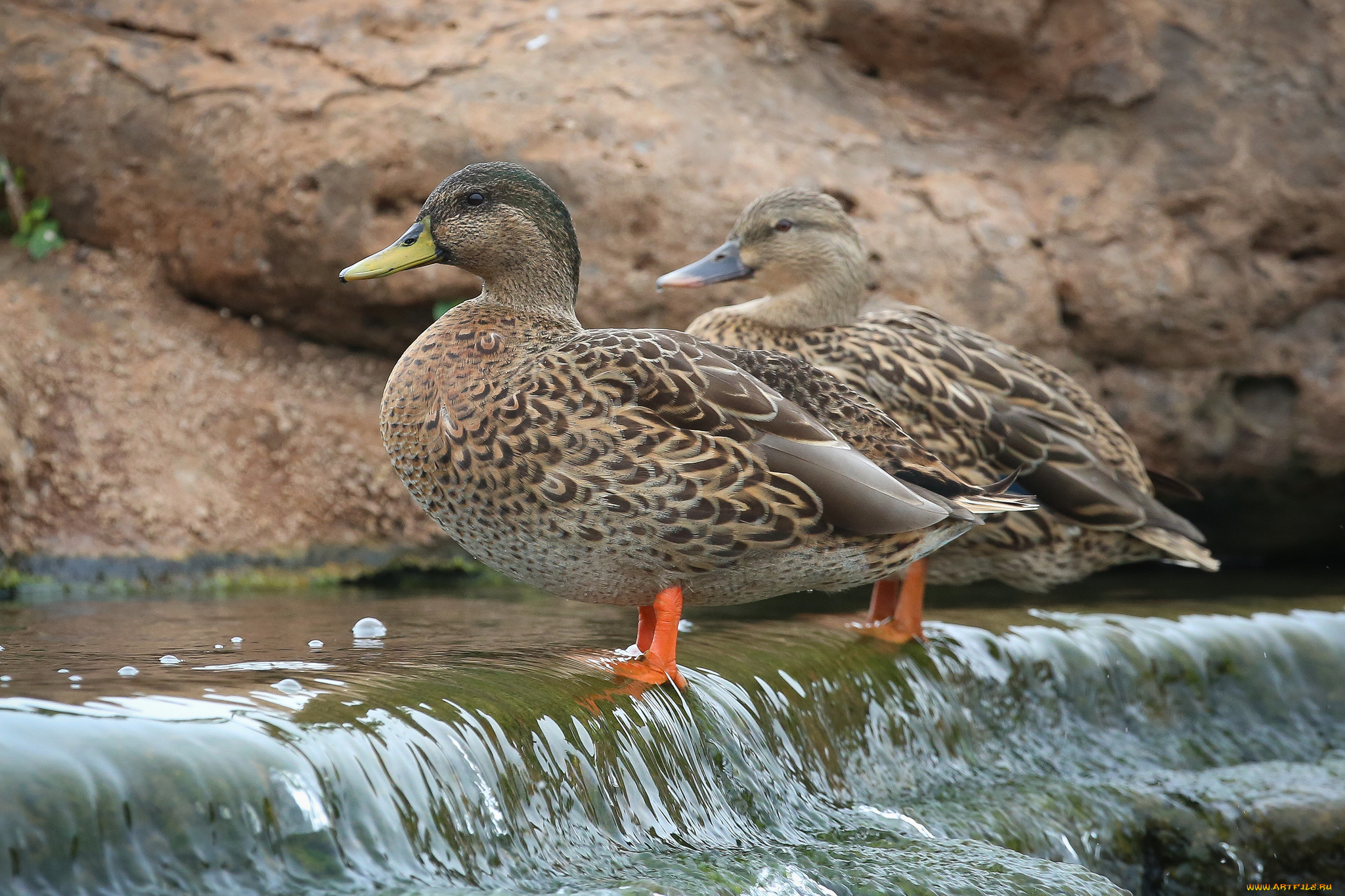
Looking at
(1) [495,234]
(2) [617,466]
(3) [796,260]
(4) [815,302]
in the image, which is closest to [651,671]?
(2) [617,466]

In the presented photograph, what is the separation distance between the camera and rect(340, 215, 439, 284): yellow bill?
3984mm

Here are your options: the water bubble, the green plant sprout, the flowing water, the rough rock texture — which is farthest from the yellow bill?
the green plant sprout

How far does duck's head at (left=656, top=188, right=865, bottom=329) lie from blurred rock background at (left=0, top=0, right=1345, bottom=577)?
4.60 ft

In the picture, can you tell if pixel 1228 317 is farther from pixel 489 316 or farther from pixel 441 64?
pixel 489 316

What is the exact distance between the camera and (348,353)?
7.46 metres

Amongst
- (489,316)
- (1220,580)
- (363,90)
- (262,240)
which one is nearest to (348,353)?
(262,240)

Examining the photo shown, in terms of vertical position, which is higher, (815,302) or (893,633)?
(815,302)

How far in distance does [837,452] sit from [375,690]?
51.6 inches

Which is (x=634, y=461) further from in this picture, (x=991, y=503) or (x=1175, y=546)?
(x=1175, y=546)

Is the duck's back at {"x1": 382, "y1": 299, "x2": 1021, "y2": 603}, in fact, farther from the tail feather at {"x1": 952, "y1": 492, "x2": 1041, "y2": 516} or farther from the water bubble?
the water bubble

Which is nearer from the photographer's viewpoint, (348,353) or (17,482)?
(17,482)

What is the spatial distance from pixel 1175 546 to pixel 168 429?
14.7ft

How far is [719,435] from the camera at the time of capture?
3.59m

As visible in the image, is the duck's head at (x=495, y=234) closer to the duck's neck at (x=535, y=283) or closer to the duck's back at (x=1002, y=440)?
the duck's neck at (x=535, y=283)
